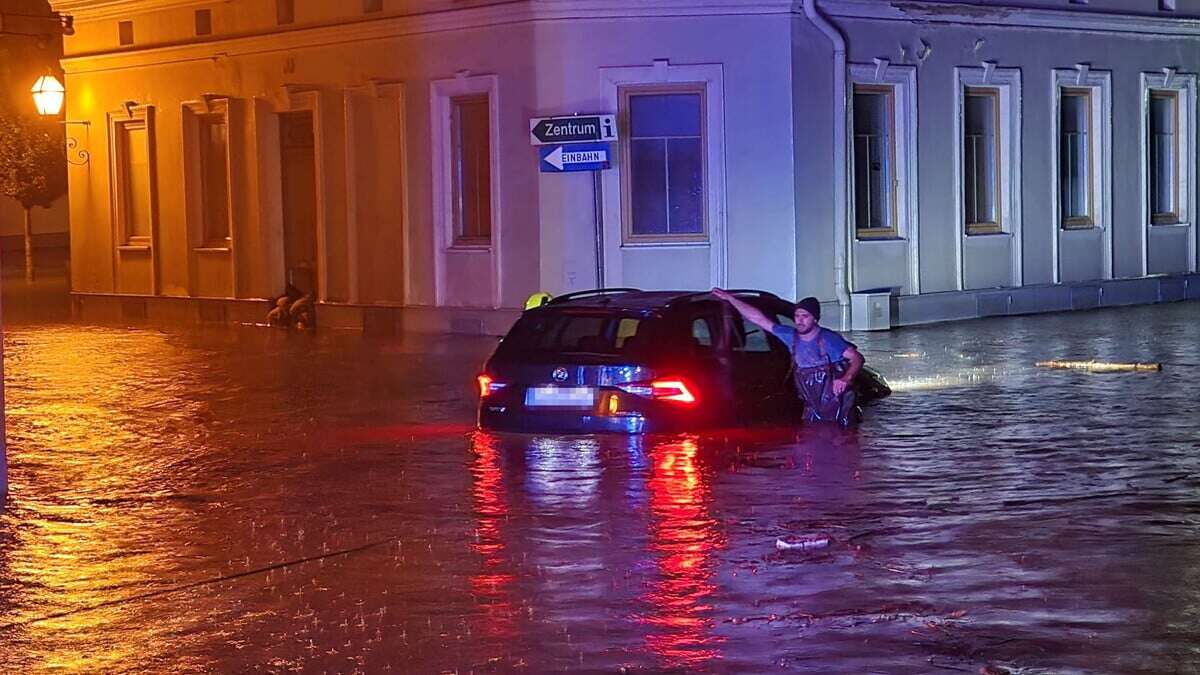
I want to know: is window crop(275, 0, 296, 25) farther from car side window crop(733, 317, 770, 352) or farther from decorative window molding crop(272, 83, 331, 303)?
car side window crop(733, 317, 770, 352)

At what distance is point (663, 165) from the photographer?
86.2 ft

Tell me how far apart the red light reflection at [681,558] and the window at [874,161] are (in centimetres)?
1359

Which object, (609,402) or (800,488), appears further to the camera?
(609,402)

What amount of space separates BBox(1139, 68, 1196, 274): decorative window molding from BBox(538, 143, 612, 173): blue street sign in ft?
44.2

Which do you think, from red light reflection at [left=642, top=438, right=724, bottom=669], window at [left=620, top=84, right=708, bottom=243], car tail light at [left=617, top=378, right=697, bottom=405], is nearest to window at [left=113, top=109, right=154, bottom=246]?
window at [left=620, top=84, right=708, bottom=243]

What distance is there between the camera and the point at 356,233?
2923 cm

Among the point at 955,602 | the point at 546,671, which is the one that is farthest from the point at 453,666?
the point at 955,602

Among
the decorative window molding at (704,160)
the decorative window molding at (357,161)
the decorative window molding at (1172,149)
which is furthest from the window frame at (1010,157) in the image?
the decorative window molding at (357,161)

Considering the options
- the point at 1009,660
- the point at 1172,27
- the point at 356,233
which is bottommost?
the point at 1009,660

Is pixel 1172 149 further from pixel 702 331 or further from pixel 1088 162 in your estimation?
pixel 702 331

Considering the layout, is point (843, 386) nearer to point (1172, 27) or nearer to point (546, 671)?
point (546, 671)

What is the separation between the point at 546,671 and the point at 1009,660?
72.3 inches

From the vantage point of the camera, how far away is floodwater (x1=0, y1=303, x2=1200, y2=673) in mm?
8102

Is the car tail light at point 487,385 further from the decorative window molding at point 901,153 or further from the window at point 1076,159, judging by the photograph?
the window at point 1076,159
